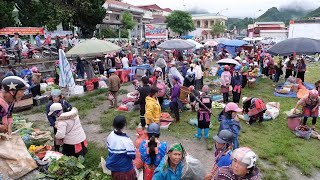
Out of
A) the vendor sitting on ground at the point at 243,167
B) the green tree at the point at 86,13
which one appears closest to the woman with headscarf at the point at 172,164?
the vendor sitting on ground at the point at 243,167

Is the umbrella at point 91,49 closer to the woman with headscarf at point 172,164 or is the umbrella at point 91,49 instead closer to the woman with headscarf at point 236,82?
the woman with headscarf at point 236,82

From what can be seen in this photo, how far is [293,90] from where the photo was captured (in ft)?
39.8

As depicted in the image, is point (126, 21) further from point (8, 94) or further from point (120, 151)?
point (120, 151)

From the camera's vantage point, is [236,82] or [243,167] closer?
[243,167]

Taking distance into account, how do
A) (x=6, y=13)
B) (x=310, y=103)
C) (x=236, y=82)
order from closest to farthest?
(x=310, y=103), (x=236, y=82), (x=6, y=13)

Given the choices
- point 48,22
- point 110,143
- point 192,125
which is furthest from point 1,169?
point 48,22

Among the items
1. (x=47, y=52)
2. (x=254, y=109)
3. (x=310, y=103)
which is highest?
(x=47, y=52)

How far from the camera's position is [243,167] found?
8.61 ft

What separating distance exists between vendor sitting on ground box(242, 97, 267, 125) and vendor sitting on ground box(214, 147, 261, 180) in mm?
6125

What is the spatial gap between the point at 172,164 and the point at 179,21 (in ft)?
166

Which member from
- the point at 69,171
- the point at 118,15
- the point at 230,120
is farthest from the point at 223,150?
the point at 118,15

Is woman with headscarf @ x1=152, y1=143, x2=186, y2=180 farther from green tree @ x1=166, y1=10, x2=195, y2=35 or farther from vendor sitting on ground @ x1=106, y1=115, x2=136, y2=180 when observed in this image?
green tree @ x1=166, y1=10, x2=195, y2=35

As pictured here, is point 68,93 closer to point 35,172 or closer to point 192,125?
point 192,125

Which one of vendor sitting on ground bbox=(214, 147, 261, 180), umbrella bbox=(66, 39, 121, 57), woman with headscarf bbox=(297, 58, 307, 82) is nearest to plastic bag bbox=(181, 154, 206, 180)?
vendor sitting on ground bbox=(214, 147, 261, 180)
